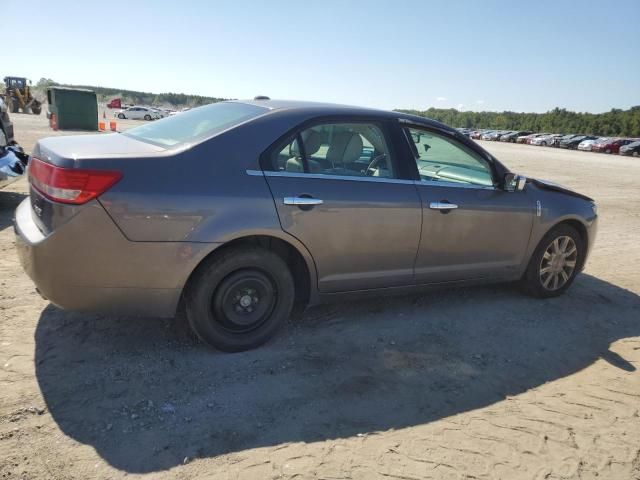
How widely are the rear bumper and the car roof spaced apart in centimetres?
126

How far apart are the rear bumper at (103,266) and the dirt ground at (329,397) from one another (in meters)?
0.45

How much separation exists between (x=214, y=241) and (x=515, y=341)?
256cm

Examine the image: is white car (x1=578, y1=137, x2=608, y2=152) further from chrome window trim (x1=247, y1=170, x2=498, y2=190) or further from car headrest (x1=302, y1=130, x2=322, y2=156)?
car headrest (x1=302, y1=130, x2=322, y2=156)

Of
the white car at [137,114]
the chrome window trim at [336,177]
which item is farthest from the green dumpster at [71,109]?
the white car at [137,114]

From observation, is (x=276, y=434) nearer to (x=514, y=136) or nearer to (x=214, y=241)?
(x=214, y=241)

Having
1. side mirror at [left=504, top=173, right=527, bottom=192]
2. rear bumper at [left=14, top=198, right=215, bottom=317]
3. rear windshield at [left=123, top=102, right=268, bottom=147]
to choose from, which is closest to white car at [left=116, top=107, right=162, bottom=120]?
rear windshield at [left=123, top=102, right=268, bottom=147]

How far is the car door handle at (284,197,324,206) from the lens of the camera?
3.36 m

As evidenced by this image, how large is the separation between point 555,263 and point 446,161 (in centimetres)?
159

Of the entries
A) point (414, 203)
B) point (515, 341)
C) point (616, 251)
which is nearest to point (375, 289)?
point (414, 203)

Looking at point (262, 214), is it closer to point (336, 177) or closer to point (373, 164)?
point (336, 177)

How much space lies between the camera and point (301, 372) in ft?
11.0

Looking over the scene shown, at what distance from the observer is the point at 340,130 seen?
150 inches

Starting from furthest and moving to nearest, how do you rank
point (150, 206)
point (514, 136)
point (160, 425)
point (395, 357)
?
1. point (514, 136)
2. point (395, 357)
3. point (150, 206)
4. point (160, 425)

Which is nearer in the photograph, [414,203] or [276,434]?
[276,434]
